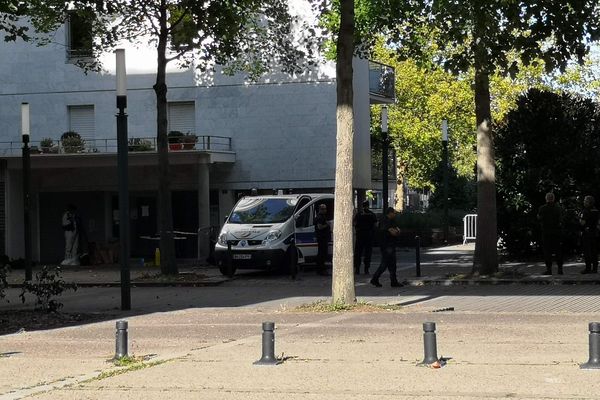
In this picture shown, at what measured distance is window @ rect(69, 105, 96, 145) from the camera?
3609cm

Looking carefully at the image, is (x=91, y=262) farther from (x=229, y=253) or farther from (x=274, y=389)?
(x=274, y=389)

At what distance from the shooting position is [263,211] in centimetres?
2662

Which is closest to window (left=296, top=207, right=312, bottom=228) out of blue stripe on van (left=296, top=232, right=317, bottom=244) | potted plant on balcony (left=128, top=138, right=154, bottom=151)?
blue stripe on van (left=296, top=232, right=317, bottom=244)

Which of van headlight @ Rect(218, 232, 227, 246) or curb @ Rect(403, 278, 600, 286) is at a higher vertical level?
van headlight @ Rect(218, 232, 227, 246)

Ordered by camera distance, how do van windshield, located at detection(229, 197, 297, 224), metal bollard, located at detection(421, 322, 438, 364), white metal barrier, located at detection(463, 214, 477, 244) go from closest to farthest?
metal bollard, located at detection(421, 322, 438, 364) < van windshield, located at detection(229, 197, 297, 224) < white metal barrier, located at detection(463, 214, 477, 244)

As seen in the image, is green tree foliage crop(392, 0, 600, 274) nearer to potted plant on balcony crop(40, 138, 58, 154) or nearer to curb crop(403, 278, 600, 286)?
curb crop(403, 278, 600, 286)

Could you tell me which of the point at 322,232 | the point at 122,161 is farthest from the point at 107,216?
the point at 122,161

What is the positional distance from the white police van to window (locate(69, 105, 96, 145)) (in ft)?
35.6

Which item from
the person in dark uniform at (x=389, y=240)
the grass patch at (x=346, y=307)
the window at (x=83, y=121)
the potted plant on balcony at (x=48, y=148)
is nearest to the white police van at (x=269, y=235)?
the person in dark uniform at (x=389, y=240)

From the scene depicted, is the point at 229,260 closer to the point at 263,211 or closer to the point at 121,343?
the point at 263,211

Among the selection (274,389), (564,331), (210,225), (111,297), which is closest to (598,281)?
(564,331)

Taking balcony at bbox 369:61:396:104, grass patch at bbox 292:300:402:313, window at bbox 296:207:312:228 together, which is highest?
balcony at bbox 369:61:396:104

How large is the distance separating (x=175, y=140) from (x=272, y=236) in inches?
345

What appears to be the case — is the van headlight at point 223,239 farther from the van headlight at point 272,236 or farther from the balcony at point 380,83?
the balcony at point 380,83
